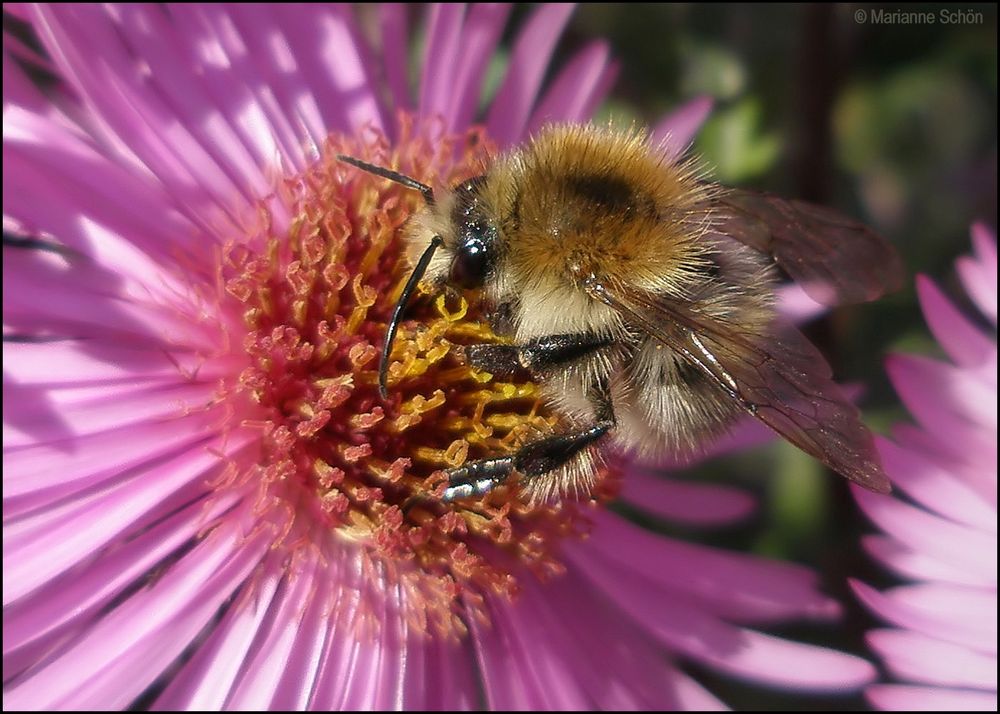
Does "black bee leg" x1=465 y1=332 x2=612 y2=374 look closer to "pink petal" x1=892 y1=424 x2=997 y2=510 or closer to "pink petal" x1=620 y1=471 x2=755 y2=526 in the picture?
"pink petal" x1=620 y1=471 x2=755 y2=526

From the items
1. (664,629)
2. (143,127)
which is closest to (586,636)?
(664,629)

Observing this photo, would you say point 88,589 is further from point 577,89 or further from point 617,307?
point 577,89

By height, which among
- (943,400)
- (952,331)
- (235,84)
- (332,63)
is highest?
(332,63)

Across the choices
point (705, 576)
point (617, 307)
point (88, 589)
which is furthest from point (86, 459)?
point (705, 576)

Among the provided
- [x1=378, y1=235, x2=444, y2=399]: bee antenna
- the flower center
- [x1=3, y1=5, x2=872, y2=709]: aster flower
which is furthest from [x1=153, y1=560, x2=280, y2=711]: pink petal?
[x1=378, y1=235, x2=444, y2=399]: bee antenna

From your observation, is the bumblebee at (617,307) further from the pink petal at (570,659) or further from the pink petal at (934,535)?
the pink petal at (934,535)

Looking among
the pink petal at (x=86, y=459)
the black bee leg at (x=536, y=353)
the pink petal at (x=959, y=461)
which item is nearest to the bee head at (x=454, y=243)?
the black bee leg at (x=536, y=353)
